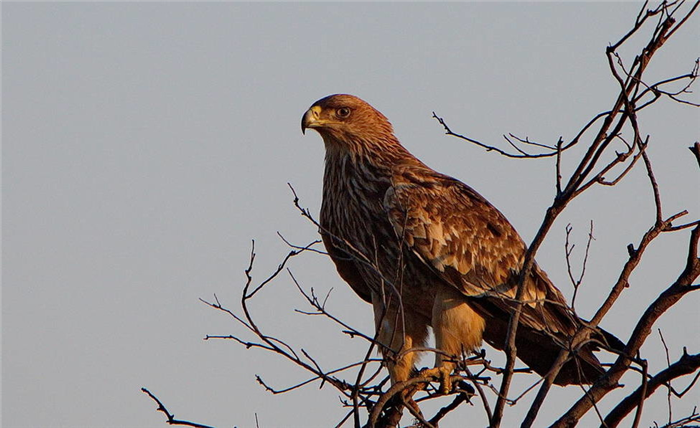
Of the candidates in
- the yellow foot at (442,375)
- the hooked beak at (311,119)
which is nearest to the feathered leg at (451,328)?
the yellow foot at (442,375)

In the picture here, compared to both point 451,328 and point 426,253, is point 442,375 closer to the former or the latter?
point 451,328

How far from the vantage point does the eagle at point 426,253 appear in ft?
19.0

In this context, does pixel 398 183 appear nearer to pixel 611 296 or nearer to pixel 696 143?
pixel 611 296

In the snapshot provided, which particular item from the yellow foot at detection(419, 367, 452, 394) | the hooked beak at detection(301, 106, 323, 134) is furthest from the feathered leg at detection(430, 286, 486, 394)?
the hooked beak at detection(301, 106, 323, 134)

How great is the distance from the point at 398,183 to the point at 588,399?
A: 2.37 meters

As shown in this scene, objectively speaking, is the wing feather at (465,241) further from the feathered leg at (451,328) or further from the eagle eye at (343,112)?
the eagle eye at (343,112)

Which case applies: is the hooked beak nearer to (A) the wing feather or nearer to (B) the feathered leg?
(A) the wing feather

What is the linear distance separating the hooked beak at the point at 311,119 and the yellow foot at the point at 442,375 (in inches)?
77.0

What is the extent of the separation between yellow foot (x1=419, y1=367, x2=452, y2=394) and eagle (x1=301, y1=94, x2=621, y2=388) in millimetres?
13

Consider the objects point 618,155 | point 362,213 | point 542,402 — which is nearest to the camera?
point 618,155

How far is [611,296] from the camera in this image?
4.22 meters

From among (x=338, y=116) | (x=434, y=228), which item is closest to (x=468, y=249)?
(x=434, y=228)

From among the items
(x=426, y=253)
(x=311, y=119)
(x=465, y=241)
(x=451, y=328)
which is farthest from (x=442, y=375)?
(x=311, y=119)

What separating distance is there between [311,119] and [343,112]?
338 mm
